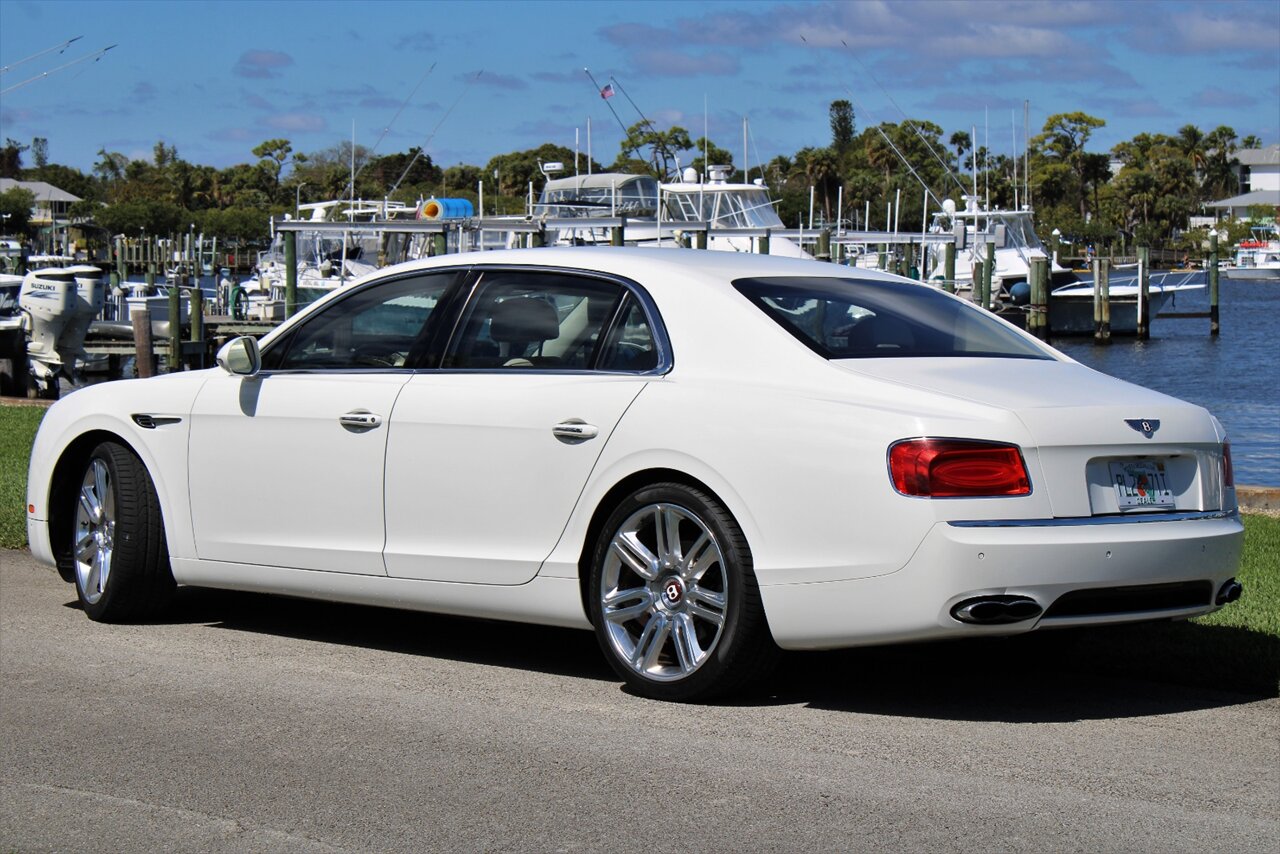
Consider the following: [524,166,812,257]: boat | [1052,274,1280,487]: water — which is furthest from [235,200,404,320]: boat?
[1052,274,1280,487]: water

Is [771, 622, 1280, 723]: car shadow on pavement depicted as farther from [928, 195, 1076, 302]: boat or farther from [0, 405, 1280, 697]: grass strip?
[928, 195, 1076, 302]: boat

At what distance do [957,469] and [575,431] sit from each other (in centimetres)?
142

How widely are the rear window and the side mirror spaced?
2.07m

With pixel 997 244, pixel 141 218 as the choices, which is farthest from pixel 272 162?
pixel 997 244

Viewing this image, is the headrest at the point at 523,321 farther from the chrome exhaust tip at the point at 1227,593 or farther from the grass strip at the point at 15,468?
the grass strip at the point at 15,468

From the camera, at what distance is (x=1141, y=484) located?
5754mm

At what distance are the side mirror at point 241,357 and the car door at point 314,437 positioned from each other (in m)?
0.09

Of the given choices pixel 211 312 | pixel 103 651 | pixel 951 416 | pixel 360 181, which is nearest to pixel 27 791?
pixel 103 651

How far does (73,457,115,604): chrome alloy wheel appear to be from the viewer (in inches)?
301

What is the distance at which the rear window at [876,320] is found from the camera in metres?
6.18

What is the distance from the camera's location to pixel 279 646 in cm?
720

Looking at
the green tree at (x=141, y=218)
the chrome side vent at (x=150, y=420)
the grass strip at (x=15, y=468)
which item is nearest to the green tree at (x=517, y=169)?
the green tree at (x=141, y=218)

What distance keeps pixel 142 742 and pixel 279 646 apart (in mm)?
1608

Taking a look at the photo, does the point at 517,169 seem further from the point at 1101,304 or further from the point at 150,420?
the point at 150,420
